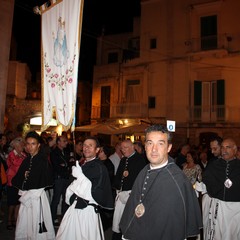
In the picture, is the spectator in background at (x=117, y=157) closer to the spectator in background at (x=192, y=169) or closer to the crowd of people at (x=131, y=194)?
the crowd of people at (x=131, y=194)

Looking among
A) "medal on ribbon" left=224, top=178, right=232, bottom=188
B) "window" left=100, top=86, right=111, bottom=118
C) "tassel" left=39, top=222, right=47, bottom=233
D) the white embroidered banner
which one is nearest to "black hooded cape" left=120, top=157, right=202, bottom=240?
"medal on ribbon" left=224, top=178, right=232, bottom=188

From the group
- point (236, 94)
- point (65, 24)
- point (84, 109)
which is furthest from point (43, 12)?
point (84, 109)

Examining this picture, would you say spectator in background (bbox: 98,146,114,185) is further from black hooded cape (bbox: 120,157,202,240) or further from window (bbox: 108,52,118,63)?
window (bbox: 108,52,118,63)

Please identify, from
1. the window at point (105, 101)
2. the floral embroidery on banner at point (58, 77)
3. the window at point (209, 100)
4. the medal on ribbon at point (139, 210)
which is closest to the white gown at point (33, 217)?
the floral embroidery on banner at point (58, 77)

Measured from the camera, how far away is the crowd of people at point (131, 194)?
291 cm

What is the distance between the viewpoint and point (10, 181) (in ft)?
23.3

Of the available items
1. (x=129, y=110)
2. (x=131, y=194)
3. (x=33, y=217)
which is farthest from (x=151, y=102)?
(x=131, y=194)

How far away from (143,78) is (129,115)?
2945 millimetres

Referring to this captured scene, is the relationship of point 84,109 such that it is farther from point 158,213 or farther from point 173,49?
point 158,213

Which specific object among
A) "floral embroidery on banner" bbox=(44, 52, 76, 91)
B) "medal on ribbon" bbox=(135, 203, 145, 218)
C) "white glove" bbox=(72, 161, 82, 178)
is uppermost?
"floral embroidery on banner" bbox=(44, 52, 76, 91)

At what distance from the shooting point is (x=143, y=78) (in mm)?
22375

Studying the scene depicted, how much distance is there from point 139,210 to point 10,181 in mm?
4954

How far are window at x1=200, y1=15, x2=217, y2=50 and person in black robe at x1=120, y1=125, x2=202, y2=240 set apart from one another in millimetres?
18698

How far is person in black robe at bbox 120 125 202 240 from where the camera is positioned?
2.81 metres
